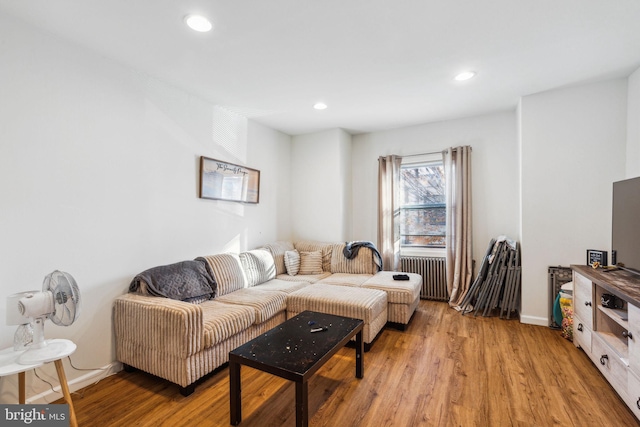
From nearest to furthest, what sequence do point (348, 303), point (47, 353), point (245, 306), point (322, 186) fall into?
point (47, 353) → point (245, 306) → point (348, 303) → point (322, 186)

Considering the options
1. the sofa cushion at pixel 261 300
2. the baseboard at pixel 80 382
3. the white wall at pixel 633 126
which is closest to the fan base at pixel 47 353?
the baseboard at pixel 80 382

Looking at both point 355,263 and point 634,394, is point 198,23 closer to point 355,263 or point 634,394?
point 355,263

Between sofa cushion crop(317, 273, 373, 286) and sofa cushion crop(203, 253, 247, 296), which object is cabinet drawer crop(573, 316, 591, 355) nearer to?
sofa cushion crop(317, 273, 373, 286)

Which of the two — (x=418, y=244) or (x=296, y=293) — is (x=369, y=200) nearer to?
(x=418, y=244)

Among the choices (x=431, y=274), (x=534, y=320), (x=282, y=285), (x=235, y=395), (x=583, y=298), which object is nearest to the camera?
(x=235, y=395)

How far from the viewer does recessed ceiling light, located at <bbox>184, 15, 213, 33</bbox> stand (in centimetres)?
190

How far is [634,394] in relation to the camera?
1742 mm

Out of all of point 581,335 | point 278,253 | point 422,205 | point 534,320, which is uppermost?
point 422,205

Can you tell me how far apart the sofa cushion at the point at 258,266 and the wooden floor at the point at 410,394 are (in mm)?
1141

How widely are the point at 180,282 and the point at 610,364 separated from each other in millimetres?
3314

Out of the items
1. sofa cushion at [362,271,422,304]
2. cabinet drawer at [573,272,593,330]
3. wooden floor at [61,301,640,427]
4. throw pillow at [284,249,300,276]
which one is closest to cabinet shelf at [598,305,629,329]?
cabinet drawer at [573,272,593,330]

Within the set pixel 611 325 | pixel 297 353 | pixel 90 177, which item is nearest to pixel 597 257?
pixel 611 325

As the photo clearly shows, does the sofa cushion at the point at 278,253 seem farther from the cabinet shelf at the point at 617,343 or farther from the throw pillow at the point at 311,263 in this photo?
the cabinet shelf at the point at 617,343

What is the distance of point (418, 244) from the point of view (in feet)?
14.8
